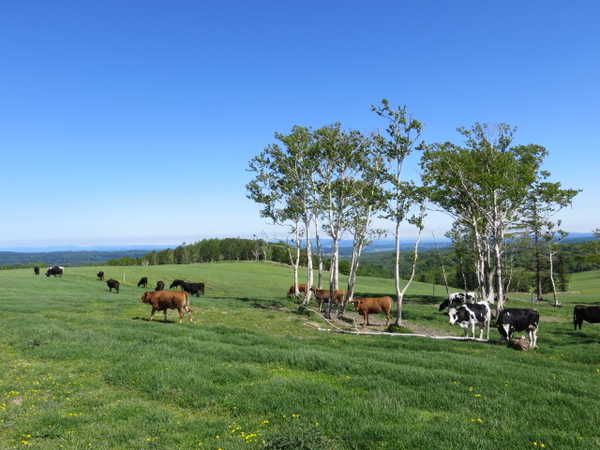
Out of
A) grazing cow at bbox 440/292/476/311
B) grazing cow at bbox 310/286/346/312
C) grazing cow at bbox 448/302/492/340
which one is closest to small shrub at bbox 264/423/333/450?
grazing cow at bbox 448/302/492/340

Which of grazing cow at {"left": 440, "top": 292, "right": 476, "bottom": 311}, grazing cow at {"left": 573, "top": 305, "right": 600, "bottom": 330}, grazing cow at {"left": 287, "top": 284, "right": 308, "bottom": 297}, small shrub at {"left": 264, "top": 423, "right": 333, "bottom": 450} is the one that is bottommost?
grazing cow at {"left": 287, "top": 284, "right": 308, "bottom": 297}

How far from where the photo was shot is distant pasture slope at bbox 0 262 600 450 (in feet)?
21.5

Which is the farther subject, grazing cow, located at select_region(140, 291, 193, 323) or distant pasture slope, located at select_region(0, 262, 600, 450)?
grazing cow, located at select_region(140, 291, 193, 323)

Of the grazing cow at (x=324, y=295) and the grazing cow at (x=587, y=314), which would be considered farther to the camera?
the grazing cow at (x=324, y=295)

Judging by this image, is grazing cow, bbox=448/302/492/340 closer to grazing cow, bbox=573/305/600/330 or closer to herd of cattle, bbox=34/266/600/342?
herd of cattle, bbox=34/266/600/342

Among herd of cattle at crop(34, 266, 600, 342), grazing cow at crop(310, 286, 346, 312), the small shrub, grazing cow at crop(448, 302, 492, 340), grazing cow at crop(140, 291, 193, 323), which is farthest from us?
grazing cow at crop(310, 286, 346, 312)

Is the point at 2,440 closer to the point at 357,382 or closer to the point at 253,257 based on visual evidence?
the point at 357,382

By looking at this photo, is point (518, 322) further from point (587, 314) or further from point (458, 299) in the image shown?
point (458, 299)

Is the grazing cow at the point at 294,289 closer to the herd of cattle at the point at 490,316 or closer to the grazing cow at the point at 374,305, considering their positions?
the grazing cow at the point at 374,305

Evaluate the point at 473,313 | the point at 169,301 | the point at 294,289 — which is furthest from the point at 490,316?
the point at 294,289

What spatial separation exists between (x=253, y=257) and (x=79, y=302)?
395ft

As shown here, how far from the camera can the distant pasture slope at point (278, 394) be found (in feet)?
21.5

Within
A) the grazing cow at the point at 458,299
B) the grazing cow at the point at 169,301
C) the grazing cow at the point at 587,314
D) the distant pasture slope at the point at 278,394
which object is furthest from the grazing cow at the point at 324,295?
the grazing cow at the point at 587,314

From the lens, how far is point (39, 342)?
13594mm
